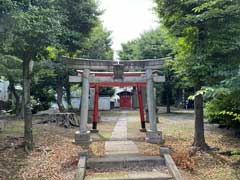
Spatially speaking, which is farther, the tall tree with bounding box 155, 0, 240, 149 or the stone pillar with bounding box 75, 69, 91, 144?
the stone pillar with bounding box 75, 69, 91, 144

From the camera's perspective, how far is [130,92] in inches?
1583

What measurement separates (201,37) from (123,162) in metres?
3.85

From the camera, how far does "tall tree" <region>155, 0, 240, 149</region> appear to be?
742 centimetres

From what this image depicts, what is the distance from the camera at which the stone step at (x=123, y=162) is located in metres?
7.54

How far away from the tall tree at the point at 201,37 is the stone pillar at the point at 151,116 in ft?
4.20

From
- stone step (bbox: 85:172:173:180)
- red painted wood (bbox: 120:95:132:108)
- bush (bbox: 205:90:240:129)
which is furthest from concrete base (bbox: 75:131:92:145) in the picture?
red painted wood (bbox: 120:95:132:108)

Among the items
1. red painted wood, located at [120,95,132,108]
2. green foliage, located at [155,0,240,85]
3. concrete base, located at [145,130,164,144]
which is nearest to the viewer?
green foliage, located at [155,0,240,85]

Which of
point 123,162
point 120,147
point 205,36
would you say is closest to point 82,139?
point 120,147

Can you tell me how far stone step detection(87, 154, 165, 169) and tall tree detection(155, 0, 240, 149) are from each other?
1.87 m

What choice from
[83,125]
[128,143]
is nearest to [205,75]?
[128,143]

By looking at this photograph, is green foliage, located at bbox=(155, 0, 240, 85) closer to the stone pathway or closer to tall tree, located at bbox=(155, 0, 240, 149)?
tall tree, located at bbox=(155, 0, 240, 149)

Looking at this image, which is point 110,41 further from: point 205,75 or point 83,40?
point 205,75

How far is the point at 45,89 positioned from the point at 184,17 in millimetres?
20438

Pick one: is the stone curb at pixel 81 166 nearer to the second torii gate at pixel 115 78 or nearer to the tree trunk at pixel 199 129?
the second torii gate at pixel 115 78
